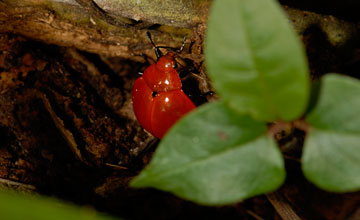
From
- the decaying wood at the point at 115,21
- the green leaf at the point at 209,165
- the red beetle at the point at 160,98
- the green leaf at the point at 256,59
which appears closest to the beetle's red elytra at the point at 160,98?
the red beetle at the point at 160,98

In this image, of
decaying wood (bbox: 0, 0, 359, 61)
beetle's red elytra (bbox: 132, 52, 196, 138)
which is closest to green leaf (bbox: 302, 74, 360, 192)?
decaying wood (bbox: 0, 0, 359, 61)

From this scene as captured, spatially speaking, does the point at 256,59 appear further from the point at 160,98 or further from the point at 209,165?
the point at 160,98

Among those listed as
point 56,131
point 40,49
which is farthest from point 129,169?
point 40,49

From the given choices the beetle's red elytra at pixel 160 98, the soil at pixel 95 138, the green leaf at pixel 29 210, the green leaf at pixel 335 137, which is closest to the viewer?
the green leaf at pixel 29 210

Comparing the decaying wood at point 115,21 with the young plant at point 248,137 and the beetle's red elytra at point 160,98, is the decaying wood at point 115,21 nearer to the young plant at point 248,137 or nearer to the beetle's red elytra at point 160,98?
the beetle's red elytra at point 160,98

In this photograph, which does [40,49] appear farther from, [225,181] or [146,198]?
[225,181]
